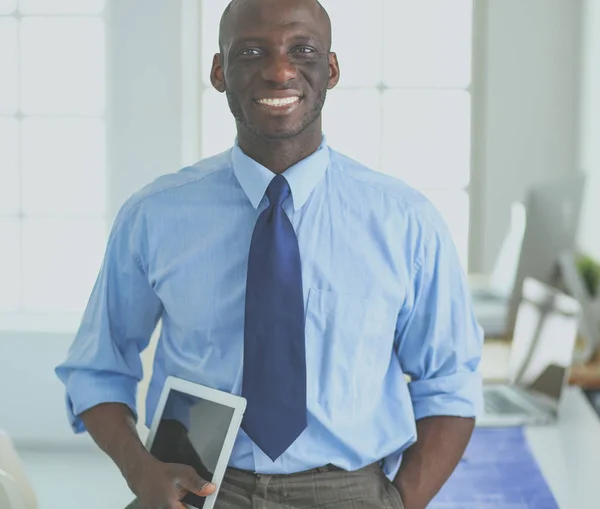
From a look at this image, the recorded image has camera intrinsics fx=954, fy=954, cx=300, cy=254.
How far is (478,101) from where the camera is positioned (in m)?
3.62

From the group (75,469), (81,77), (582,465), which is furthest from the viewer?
(81,77)

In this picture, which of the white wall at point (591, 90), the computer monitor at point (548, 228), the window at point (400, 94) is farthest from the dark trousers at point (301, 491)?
the window at point (400, 94)

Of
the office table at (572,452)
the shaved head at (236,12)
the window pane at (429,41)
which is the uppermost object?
the window pane at (429,41)

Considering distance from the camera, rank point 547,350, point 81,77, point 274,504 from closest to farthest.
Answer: point 274,504
point 547,350
point 81,77

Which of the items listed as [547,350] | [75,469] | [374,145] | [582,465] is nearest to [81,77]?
[374,145]

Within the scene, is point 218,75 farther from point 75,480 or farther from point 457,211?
point 457,211

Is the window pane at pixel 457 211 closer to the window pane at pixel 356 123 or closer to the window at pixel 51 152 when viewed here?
the window pane at pixel 356 123

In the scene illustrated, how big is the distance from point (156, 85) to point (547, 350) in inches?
64.8

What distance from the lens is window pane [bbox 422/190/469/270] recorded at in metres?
3.68

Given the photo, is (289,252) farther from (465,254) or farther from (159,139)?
(465,254)

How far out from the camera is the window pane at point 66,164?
3.59 meters

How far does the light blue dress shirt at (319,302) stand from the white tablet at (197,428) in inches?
1.1

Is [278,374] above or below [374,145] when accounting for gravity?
below

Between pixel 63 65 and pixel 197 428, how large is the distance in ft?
8.39
